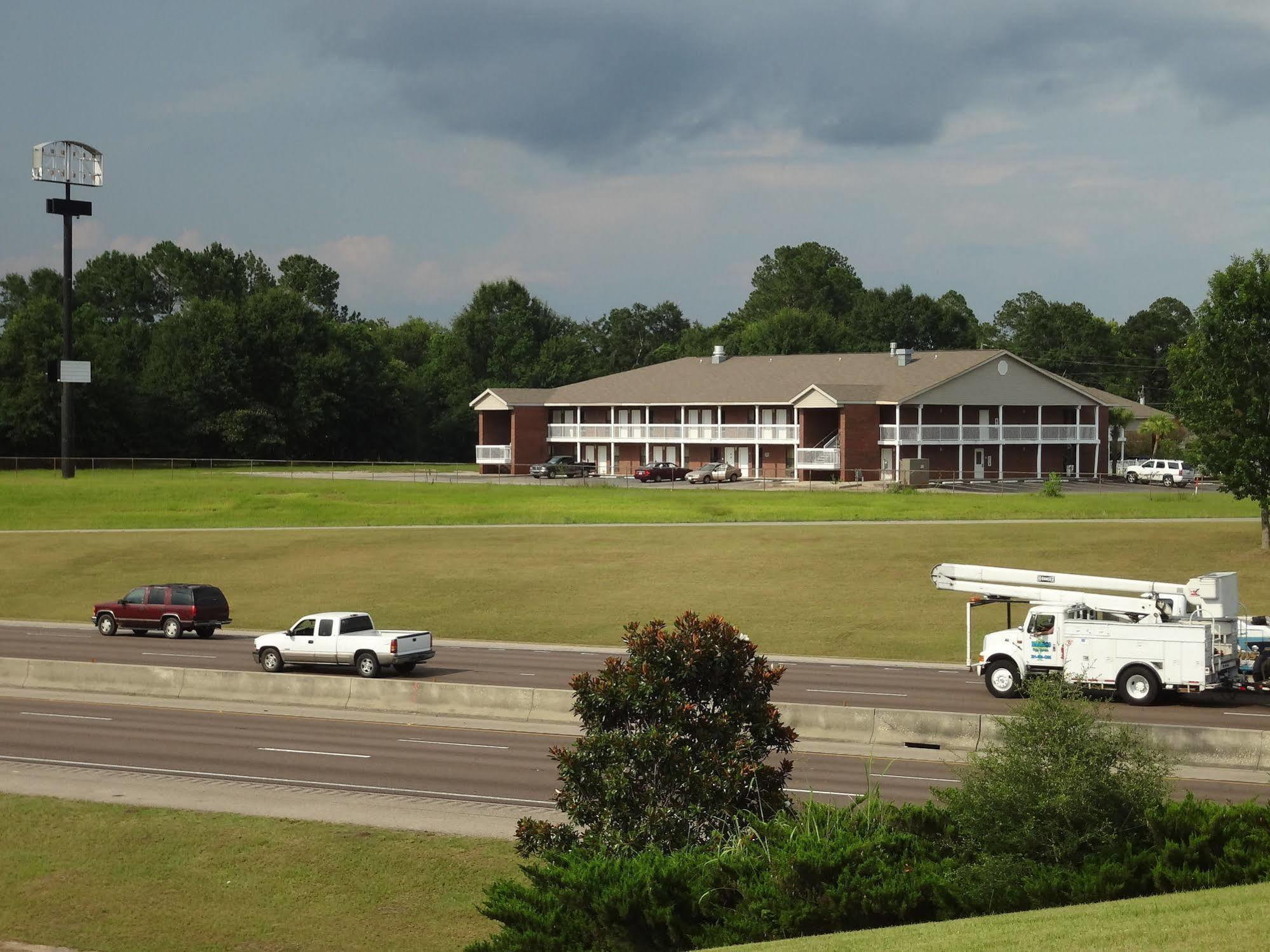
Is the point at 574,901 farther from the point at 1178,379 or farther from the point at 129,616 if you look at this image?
the point at 1178,379

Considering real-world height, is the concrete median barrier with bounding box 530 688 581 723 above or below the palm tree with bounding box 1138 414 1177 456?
below

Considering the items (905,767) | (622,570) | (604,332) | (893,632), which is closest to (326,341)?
(604,332)

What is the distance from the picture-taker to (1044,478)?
93188 millimetres

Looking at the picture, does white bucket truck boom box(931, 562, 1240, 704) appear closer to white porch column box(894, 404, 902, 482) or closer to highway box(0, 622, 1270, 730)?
highway box(0, 622, 1270, 730)

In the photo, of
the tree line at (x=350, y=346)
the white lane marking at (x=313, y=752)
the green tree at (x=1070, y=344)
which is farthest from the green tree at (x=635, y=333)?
the white lane marking at (x=313, y=752)

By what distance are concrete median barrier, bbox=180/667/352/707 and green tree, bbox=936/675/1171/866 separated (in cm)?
2028

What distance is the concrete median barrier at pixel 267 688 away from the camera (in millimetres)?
32812

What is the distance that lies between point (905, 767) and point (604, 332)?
168 m

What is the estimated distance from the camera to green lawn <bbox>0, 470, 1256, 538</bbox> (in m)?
69.7

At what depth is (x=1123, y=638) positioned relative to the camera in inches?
1214

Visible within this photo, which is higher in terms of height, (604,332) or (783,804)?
(604,332)

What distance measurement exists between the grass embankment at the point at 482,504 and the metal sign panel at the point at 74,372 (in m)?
8.48

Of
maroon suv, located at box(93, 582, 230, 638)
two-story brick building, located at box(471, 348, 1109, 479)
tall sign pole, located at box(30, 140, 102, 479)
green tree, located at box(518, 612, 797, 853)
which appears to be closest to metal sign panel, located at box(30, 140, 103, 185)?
tall sign pole, located at box(30, 140, 102, 479)

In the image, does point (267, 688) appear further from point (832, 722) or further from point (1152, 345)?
point (1152, 345)
